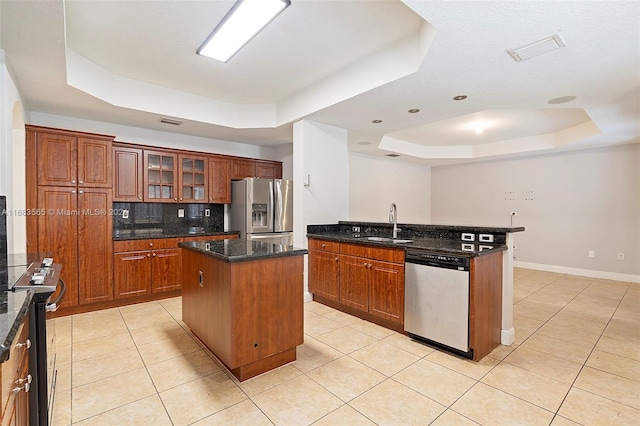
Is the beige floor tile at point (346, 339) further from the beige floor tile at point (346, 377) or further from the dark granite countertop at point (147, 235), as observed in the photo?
the dark granite countertop at point (147, 235)

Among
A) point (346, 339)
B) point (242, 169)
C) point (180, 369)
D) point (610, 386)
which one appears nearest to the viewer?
point (610, 386)

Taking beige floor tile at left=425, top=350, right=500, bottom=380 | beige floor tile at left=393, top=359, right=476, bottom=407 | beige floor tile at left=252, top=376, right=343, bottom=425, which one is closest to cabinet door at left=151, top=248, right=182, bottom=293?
beige floor tile at left=252, top=376, right=343, bottom=425

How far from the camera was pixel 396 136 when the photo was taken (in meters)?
6.15

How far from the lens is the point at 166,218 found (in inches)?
188

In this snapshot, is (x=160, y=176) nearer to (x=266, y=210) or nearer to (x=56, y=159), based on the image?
(x=56, y=159)

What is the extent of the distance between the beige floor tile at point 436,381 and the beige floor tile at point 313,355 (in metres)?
0.57

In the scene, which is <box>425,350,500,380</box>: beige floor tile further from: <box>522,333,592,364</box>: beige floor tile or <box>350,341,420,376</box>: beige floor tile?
<box>522,333,592,364</box>: beige floor tile

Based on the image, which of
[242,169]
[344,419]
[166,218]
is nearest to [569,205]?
[242,169]

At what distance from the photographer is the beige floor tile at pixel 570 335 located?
2.92 metres

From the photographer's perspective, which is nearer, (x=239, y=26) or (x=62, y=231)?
(x=239, y=26)

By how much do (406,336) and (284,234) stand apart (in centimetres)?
242

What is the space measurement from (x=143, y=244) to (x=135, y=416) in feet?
8.54

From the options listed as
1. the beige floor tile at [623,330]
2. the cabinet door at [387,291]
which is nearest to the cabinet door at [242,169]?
the cabinet door at [387,291]

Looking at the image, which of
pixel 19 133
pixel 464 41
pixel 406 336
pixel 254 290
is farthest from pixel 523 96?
pixel 19 133
